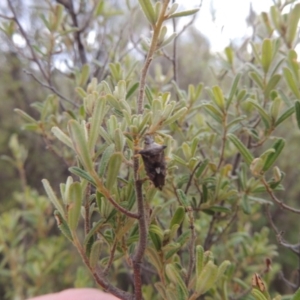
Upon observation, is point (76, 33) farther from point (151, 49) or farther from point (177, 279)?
point (177, 279)

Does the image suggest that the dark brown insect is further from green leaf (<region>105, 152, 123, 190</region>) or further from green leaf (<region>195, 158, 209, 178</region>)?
green leaf (<region>195, 158, 209, 178</region>)

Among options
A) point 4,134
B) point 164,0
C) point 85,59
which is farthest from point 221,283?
point 4,134

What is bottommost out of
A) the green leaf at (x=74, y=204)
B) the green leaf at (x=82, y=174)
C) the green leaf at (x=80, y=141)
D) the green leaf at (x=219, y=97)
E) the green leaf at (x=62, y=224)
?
the green leaf at (x=62, y=224)

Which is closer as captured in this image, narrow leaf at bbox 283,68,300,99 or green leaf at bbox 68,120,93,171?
green leaf at bbox 68,120,93,171

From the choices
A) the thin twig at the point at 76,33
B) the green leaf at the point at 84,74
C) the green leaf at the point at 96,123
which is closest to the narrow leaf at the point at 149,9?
the green leaf at the point at 96,123

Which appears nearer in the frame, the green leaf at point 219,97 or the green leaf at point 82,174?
the green leaf at point 82,174

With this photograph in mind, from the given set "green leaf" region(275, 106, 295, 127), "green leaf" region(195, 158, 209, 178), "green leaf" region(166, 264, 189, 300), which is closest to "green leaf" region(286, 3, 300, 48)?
"green leaf" region(275, 106, 295, 127)

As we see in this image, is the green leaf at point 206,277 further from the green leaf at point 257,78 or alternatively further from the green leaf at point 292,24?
the green leaf at point 292,24
